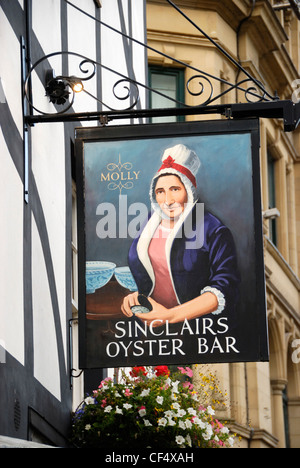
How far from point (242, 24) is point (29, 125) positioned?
65.3 feet

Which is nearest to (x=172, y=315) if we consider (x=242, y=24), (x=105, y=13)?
(x=105, y=13)

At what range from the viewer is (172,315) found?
9344mm

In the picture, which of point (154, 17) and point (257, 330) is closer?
point (257, 330)

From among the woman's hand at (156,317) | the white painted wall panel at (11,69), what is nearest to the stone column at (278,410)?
the woman's hand at (156,317)

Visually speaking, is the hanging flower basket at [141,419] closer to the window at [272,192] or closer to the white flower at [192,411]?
the white flower at [192,411]

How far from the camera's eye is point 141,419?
10.6 meters

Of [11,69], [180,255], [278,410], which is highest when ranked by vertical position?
[278,410]

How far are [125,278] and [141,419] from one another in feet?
5.17

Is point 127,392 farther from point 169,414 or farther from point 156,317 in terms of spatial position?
point 156,317

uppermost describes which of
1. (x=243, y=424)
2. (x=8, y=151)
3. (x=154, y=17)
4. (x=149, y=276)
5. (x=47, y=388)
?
(x=154, y=17)

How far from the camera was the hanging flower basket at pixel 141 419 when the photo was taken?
Answer: 10.5 m

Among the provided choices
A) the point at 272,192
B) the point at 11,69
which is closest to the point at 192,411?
the point at 11,69

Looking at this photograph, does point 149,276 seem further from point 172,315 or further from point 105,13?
point 105,13

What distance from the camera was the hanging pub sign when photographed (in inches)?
366
